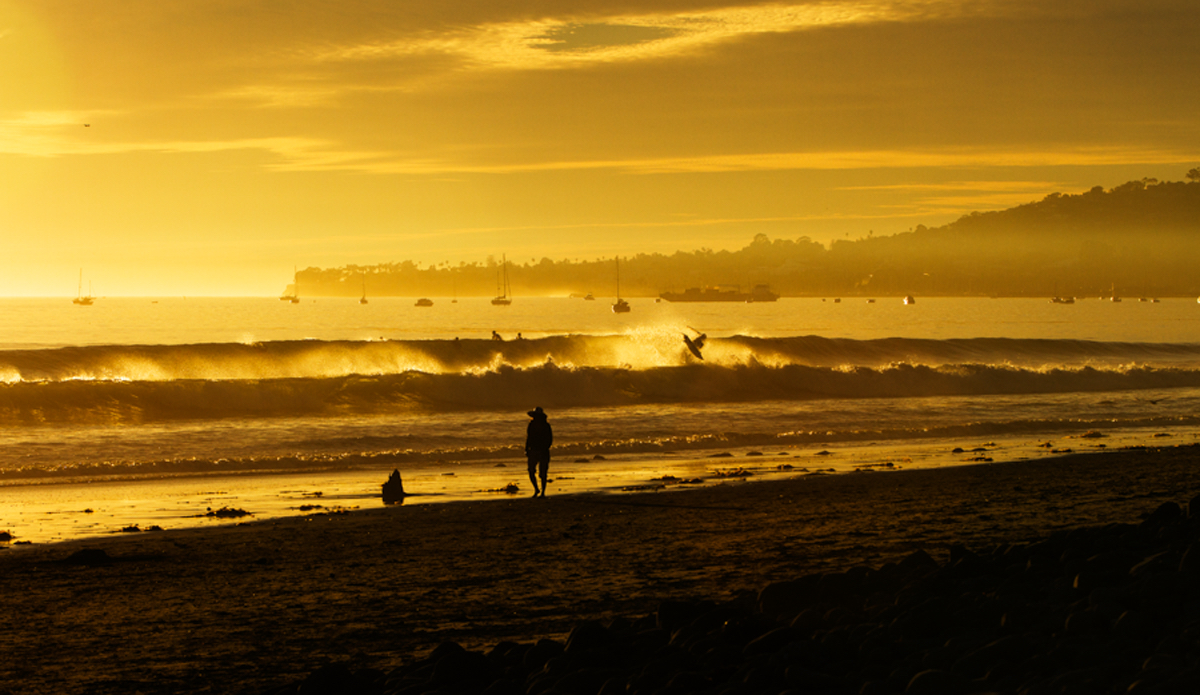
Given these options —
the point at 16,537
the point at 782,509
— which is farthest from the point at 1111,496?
the point at 16,537

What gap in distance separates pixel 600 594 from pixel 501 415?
918 inches

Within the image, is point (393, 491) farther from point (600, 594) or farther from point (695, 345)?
point (695, 345)

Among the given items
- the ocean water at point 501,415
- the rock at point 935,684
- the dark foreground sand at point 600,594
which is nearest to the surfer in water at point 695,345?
the ocean water at point 501,415

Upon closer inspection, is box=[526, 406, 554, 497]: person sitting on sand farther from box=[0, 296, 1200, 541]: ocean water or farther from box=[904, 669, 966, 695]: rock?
box=[904, 669, 966, 695]: rock

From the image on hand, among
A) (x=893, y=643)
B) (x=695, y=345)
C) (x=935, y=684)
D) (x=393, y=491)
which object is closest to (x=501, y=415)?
(x=393, y=491)

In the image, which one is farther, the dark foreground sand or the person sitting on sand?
the person sitting on sand

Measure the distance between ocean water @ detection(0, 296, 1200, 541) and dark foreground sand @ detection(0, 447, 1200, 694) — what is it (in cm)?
313

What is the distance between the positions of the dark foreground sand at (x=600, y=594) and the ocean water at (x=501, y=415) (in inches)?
123

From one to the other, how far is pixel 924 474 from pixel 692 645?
38.9 feet

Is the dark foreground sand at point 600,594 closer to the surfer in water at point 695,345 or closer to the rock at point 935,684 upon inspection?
the rock at point 935,684

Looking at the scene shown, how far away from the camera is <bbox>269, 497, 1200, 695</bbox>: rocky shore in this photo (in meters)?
5.89

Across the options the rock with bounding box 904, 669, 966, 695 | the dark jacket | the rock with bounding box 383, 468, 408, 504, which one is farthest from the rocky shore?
the dark jacket

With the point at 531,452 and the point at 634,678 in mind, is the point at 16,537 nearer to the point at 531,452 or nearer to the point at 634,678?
the point at 531,452

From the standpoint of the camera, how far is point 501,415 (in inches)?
1288
